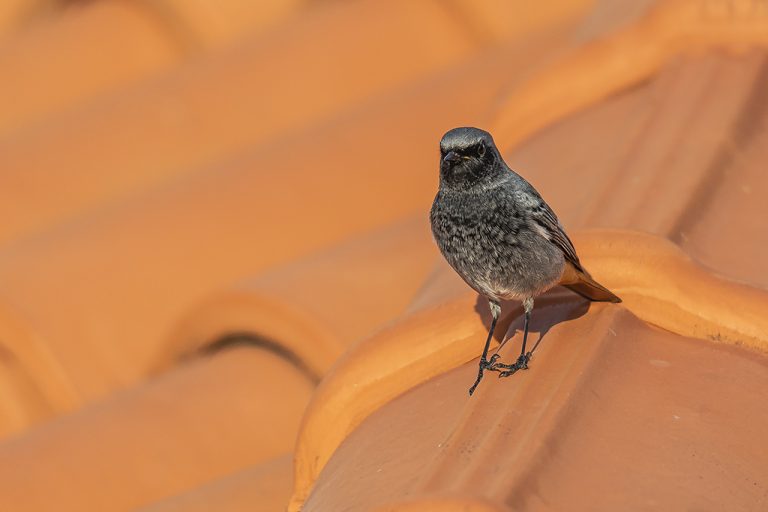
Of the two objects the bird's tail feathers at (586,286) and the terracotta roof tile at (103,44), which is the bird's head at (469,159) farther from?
the terracotta roof tile at (103,44)

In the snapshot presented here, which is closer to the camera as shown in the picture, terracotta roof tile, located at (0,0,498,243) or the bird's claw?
the bird's claw

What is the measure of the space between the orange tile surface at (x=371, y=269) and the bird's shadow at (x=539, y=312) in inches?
0.4

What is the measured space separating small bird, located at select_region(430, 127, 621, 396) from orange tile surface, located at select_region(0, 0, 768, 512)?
85 mm

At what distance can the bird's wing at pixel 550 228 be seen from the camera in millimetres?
2883

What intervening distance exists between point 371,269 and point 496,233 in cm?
124

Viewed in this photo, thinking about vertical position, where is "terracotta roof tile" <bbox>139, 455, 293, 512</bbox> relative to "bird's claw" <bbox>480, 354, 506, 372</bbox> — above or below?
below

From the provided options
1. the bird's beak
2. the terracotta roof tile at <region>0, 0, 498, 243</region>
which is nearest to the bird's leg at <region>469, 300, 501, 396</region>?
the bird's beak

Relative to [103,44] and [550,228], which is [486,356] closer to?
[550,228]

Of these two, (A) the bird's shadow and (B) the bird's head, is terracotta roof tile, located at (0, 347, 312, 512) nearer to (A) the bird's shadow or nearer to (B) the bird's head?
(A) the bird's shadow

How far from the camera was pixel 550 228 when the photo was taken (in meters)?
2.92

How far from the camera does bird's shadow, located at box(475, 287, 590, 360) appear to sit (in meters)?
2.90

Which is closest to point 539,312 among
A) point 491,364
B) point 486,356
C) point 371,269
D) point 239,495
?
point 486,356

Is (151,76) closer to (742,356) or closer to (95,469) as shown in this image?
(95,469)

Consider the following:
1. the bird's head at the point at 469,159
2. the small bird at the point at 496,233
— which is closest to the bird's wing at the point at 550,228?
the small bird at the point at 496,233
